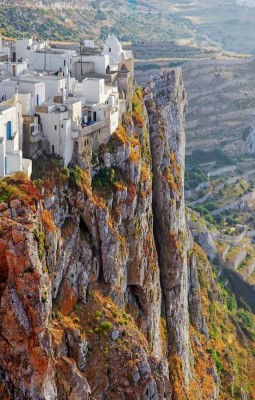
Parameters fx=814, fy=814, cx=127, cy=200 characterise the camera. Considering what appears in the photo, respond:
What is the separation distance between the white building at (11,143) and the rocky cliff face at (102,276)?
106 centimetres

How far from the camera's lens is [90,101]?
39.0 m

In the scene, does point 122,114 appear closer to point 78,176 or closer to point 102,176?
point 102,176

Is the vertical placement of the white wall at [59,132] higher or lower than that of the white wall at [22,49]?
lower

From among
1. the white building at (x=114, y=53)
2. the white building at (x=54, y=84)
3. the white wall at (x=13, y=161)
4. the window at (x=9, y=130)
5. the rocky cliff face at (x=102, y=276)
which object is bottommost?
the rocky cliff face at (x=102, y=276)

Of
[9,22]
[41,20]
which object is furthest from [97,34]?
[9,22]

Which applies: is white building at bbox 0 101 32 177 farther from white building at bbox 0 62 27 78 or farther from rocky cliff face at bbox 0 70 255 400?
white building at bbox 0 62 27 78

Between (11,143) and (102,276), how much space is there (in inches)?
284

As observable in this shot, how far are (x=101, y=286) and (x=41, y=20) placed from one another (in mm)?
83533


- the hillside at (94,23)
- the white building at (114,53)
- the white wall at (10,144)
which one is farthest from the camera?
the hillside at (94,23)

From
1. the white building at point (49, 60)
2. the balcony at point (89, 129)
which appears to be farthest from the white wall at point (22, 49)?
the balcony at point (89, 129)

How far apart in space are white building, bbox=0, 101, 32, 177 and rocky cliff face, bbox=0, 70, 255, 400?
106 centimetres

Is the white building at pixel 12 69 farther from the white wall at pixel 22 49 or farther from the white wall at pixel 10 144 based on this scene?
the white wall at pixel 10 144

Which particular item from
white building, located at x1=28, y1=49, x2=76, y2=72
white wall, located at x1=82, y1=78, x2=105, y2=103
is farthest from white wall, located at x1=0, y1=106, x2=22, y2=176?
white building, located at x1=28, y1=49, x2=76, y2=72

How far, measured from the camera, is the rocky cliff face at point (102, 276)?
26172mm
